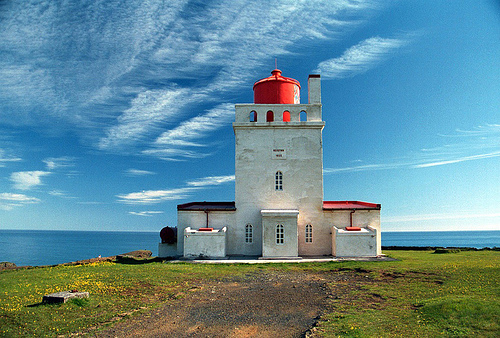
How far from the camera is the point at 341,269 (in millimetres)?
16906

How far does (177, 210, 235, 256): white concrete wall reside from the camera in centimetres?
2233

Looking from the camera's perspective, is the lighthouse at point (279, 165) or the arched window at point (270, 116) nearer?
the lighthouse at point (279, 165)

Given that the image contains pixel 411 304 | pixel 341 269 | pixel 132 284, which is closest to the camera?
pixel 411 304

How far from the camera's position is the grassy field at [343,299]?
7.77 meters

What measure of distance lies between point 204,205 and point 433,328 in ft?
61.1

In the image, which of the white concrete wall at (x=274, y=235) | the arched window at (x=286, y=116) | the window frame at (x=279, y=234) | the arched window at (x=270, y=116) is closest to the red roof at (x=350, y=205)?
the white concrete wall at (x=274, y=235)

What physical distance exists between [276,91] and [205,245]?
11307 millimetres

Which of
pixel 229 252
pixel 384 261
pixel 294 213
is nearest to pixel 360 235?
pixel 384 261

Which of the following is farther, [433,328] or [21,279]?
[21,279]

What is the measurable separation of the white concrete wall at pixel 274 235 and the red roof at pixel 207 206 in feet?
9.06

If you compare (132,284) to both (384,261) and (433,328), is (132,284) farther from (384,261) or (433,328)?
(384,261)

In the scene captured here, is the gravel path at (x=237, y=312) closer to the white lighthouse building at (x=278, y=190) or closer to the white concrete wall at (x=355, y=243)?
the white concrete wall at (x=355, y=243)

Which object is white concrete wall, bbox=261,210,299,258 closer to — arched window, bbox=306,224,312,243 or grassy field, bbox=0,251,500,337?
arched window, bbox=306,224,312,243

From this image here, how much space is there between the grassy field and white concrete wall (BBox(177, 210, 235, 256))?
5243 mm
